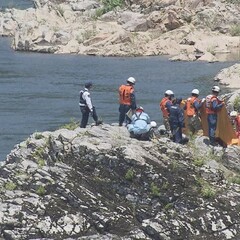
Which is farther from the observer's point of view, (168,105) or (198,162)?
(168,105)

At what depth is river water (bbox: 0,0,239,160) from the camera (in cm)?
4622

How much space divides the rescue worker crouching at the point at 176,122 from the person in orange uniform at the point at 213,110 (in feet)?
2.69

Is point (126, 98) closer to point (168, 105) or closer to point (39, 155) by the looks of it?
point (168, 105)

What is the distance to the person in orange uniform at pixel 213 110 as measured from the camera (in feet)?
81.9

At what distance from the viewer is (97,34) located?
81.6 m

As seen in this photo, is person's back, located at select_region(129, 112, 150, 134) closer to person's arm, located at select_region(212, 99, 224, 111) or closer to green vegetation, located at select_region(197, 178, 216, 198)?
person's arm, located at select_region(212, 99, 224, 111)

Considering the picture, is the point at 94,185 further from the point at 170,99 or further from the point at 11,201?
the point at 170,99

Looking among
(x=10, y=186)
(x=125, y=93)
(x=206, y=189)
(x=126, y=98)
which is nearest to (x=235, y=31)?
(x=126, y=98)

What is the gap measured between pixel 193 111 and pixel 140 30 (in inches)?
2221

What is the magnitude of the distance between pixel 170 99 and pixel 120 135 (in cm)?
223

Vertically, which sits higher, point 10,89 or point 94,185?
point 94,185

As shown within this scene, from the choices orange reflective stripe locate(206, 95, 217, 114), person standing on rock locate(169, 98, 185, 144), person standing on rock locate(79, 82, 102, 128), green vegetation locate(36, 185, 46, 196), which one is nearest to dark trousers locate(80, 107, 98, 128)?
person standing on rock locate(79, 82, 102, 128)

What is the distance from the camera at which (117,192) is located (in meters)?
22.6

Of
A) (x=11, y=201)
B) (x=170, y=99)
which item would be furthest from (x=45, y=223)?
(x=170, y=99)
